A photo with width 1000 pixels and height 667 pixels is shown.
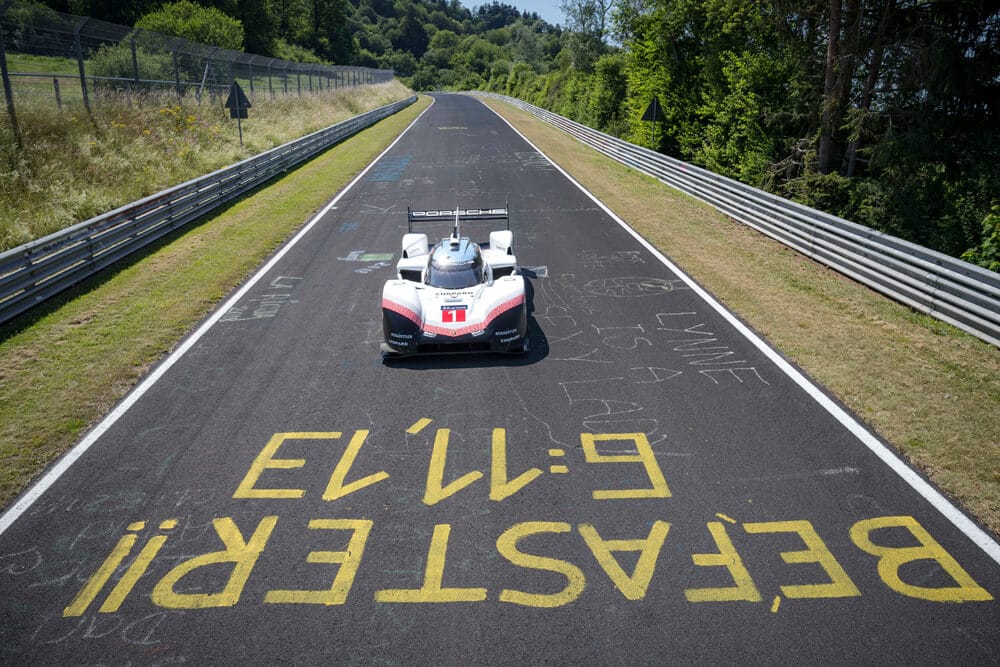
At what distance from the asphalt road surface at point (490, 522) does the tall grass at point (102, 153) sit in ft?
27.3

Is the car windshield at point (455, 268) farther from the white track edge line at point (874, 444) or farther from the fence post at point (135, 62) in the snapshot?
the fence post at point (135, 62)

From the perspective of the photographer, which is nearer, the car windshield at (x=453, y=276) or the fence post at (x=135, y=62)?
the car windshield at (x=453, y=276)

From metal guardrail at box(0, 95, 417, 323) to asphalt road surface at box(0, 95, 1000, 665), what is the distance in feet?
11.1

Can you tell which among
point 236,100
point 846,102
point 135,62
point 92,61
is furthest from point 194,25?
point 846,102

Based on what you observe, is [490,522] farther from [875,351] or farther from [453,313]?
[875,351]

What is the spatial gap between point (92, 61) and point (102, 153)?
220 inches

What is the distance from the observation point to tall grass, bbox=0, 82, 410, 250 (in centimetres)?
1432

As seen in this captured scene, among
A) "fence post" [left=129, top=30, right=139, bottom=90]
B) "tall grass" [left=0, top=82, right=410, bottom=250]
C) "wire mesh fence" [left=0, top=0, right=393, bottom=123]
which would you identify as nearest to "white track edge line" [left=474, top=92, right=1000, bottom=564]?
"tall grass" [left=0, top=82, right=410, bottom=250]

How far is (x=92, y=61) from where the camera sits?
21.5 m

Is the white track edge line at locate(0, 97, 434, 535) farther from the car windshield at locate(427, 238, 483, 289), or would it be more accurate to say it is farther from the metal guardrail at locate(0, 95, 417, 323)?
the car windshield at locate(427, 238, 483, 289)

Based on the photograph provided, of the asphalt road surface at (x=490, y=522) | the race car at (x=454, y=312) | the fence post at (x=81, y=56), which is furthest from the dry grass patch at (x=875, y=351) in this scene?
the fence post at (x=81, y=56)

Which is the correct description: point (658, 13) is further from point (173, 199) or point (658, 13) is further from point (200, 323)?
point (200, 323)

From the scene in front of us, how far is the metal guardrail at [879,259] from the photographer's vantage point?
30.0 ft

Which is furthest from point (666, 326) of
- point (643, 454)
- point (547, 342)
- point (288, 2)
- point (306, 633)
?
point (288, 2)
